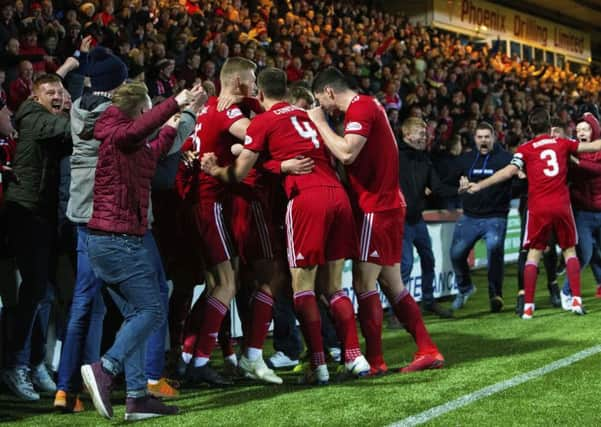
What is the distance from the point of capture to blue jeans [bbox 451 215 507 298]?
31.9ft

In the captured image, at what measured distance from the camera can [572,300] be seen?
8.99 m

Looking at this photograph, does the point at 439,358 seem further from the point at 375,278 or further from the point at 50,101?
the point at 50,101

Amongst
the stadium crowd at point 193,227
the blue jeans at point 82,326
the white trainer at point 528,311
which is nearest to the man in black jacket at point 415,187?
the stadium crowd at point 193,227

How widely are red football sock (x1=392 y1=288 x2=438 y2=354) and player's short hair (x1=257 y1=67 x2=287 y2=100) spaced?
1.55 metres

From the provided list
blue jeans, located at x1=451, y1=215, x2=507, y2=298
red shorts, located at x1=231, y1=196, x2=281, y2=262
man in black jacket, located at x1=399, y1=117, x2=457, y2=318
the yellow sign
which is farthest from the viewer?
the yellow sign

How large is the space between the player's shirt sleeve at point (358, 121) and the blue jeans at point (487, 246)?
4.14 metres

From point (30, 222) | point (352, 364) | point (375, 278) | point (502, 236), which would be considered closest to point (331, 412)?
point (352, 364)

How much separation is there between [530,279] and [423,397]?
12.3 ft

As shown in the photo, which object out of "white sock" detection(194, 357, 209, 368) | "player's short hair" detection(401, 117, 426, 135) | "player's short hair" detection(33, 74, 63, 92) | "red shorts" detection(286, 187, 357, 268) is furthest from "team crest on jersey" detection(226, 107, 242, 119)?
"player's short hair" detection(401, 117, 426, 135)

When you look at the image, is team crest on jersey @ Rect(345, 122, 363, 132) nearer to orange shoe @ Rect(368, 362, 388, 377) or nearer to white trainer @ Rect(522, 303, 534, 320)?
orange shoe @ Rect(368, 362, 388, 377)

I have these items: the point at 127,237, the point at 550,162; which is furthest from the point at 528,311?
the point at 127,237

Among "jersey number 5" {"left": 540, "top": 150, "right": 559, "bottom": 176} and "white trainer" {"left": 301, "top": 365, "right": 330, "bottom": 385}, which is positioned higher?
"jersey number 5" {"left": 540, "top": 150, "right": 559, "bottom": 176}

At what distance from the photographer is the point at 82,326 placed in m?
5.31

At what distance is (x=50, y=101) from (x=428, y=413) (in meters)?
3.08
